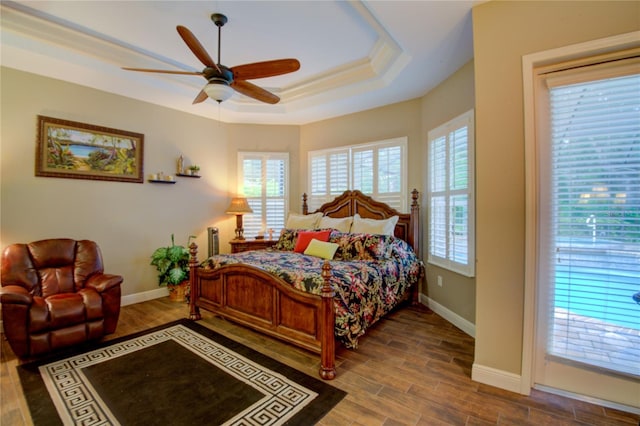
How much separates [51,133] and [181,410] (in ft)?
12.0

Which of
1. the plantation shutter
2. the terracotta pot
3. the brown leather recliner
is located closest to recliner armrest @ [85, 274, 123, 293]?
the brown leather recliner

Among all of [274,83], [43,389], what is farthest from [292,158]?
[43,389]

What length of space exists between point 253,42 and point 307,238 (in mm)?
2510

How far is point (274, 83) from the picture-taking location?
418cm

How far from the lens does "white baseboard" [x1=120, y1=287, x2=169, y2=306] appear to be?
3.96m

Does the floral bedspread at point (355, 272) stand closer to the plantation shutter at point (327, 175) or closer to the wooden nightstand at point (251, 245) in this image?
the wooden nightstand at point (251, 245)

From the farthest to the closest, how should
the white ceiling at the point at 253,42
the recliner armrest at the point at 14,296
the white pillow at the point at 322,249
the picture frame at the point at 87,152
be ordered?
the white pillow at the point at 322,249 → the picture frame at the point at 87,152 → the white ceiling at the point at 253,42 → the recliner armrest at the point at 14,296

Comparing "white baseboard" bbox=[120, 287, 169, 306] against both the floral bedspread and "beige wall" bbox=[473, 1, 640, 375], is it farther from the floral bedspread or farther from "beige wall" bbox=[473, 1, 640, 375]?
"beige wall" bbox=[473, 1, 640, 375]

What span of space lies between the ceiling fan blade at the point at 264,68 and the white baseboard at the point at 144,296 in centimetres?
350

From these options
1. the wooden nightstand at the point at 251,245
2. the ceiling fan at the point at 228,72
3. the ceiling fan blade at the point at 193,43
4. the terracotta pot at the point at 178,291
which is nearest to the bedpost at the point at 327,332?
the ceiling fan at the point at 228,72

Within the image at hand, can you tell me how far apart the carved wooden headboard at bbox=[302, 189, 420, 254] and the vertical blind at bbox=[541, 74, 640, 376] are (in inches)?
78.2

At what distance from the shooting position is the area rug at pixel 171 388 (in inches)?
71.6

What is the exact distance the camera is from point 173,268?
13.3 ft

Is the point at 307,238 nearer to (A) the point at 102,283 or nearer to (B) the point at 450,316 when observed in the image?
(B) the point at 450,316
